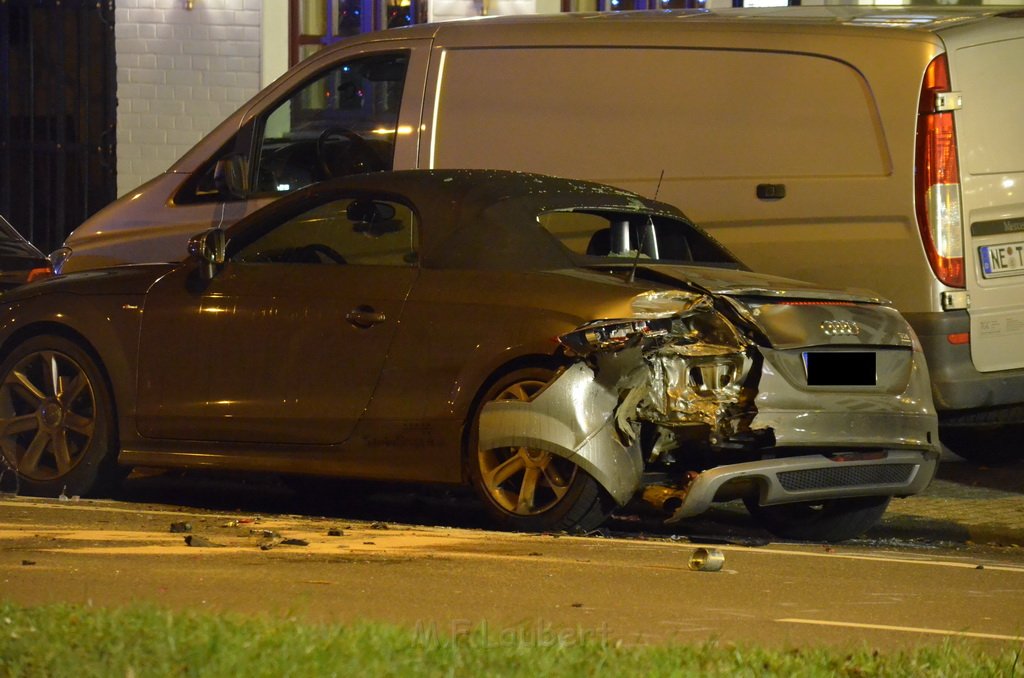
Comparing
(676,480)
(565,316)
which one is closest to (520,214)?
(565,316)

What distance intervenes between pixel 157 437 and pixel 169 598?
8.19 ft

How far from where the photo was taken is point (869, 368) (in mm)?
7426

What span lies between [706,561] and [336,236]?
239cm

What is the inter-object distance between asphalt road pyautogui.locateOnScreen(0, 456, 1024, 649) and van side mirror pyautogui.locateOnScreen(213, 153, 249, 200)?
77.6 inches

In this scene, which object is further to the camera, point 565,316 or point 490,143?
point 490,143

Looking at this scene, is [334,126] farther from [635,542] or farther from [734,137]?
[635,542]

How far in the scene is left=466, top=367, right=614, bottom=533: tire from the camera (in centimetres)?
707

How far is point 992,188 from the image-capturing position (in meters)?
8.75

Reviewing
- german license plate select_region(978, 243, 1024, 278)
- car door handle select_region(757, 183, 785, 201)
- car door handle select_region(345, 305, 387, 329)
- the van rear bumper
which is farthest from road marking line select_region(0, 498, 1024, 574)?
car door handle select_region(757, 183, 785, 201)

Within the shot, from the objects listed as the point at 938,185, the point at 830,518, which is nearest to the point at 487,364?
the point at 830,518

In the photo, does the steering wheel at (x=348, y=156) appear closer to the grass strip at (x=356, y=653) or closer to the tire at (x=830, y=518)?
the tire at (x=830, y=518)

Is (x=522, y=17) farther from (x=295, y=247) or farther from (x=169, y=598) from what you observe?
(x=169, y=598)

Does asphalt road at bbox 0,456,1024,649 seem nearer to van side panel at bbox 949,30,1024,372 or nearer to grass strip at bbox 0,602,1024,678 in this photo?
grass strip at bbox 0,602,1024,678

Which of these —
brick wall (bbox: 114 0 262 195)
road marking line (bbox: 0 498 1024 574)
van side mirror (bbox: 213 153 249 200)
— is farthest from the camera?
brick wall (bbox: 114 0 262 195)
